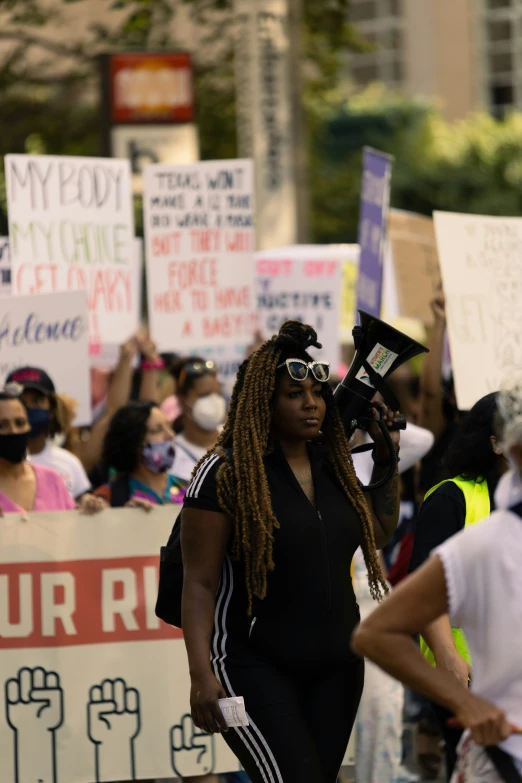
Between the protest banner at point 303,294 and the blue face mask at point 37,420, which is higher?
the protest banner at point 303,294

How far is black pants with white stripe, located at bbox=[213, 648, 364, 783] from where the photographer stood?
13.0ft

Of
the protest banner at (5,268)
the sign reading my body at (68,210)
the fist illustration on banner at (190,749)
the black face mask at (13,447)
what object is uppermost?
the sign reading my body at (68,210)

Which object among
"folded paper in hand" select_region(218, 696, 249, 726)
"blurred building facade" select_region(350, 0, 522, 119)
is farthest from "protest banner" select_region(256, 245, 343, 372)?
"blurred building facade" select_region(350, 0, 522, 119)

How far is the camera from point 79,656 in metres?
6.03

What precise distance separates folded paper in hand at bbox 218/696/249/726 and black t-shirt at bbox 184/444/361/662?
0.46ft

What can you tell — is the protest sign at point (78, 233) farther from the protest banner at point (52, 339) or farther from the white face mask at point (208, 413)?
the white face mask at point (208, 413)

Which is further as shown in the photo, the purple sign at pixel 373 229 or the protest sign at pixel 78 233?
the purple sign at pixel 373 229

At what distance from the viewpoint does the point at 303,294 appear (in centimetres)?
1016

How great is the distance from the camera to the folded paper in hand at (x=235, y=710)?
4.00m

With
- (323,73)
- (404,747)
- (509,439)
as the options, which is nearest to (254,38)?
(323,73)

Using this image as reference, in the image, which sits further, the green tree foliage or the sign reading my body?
the green tree foliage

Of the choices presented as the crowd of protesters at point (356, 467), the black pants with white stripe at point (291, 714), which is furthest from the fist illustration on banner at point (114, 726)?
the black pants with white stripe at point (291, 714)

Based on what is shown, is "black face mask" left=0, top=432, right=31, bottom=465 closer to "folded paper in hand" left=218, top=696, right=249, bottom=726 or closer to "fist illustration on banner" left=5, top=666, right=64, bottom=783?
"fist illustration on banner" left=5, top=666, right=64, bottom=783

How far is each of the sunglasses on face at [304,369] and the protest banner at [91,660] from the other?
200 cm
